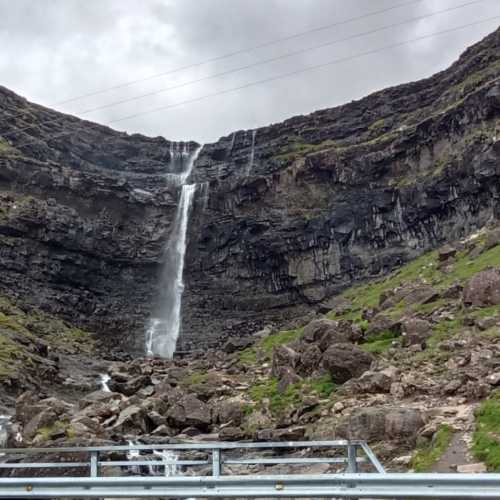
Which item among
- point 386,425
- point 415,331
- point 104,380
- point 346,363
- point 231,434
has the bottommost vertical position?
point 386,425

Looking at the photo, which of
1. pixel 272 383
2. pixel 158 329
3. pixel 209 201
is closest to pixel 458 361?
pixel 272 383

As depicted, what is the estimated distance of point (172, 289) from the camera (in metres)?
70.6

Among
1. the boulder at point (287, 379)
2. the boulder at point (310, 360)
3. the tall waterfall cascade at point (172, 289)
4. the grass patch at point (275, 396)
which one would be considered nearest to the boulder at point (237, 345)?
the tall waterfall cascade at point (172, 289)

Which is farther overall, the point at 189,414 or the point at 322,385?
the point at 189,414

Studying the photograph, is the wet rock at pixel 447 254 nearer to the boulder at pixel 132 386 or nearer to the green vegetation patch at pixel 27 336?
the boulder at pixel 132 386

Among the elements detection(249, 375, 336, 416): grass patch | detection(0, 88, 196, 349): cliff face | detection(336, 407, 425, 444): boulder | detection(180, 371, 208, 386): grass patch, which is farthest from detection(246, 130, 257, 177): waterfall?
detection(336, 407, 425, 444): boulder

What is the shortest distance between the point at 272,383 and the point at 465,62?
198ft

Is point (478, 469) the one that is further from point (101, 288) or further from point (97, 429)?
point (101, 288)

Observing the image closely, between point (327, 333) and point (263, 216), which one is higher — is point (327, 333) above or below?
below

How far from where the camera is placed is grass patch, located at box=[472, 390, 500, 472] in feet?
34.4

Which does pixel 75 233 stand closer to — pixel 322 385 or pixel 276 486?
pixel 322 385

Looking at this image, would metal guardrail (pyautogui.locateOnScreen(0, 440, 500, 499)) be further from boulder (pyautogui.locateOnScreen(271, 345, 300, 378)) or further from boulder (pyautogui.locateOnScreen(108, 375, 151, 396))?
boulder (pyautogui.locateOnScreen(108, 375, 151, 396))

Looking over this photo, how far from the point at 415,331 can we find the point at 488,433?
12.0 meters

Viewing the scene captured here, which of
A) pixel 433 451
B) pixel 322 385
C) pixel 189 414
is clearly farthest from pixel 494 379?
pixel 189 414
